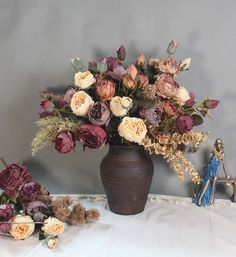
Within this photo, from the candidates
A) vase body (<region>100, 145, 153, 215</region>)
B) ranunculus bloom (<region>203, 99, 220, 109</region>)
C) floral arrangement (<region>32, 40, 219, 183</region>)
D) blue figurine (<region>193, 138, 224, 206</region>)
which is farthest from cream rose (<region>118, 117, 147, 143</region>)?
blue figurine (<region>193, 138, 224, 206</region>)

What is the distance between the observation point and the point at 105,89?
107 centimetres

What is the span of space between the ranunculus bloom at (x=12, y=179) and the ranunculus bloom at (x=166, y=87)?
472 mm

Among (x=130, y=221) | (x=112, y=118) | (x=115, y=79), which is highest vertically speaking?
(x=115, y=79)

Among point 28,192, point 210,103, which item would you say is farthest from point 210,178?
point 28,192

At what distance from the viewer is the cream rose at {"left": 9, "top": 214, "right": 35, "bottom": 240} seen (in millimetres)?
1037

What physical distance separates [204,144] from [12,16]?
0.84 metres

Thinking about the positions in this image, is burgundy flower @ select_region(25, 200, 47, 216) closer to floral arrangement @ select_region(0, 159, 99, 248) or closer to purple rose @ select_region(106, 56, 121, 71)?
floral arrangement @ select_region(0, 159, 99, 248)

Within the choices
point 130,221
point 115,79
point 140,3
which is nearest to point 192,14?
point 140,3

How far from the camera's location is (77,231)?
1115 millimetres

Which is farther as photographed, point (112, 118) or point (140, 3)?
point (140, 3)

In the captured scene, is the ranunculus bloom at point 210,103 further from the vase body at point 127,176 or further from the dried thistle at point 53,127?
the dried thistle at point 53,127

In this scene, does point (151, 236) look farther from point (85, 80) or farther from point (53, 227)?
point (85, 80)

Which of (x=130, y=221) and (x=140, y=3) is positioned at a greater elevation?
(x=140, y=3)

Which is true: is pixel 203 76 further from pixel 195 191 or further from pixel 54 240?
pixel 54 240
